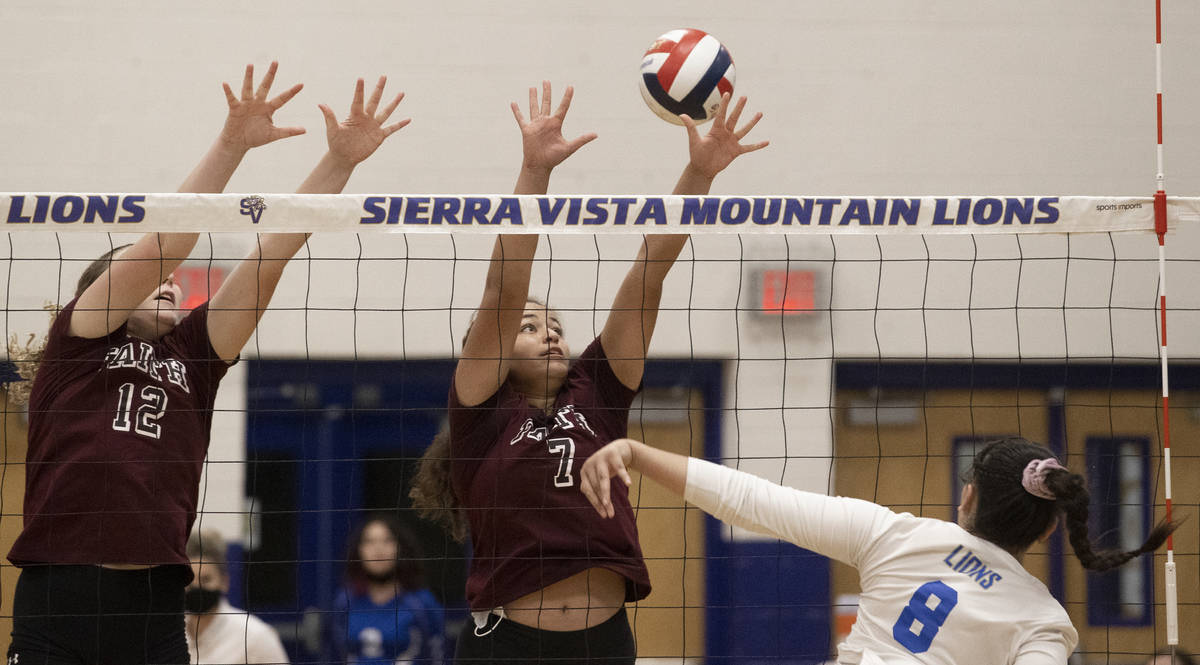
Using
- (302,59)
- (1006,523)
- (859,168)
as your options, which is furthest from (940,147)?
(1006,523)

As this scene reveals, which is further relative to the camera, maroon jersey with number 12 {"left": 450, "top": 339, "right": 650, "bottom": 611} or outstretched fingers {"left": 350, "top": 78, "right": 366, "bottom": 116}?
outstretched fingers {"left": 350, "top": 78, "right": 366, "bottom": 116}

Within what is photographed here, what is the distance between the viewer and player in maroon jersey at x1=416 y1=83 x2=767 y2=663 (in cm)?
319

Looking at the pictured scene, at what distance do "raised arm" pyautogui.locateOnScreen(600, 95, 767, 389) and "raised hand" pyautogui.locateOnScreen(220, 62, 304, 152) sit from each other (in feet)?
3.48

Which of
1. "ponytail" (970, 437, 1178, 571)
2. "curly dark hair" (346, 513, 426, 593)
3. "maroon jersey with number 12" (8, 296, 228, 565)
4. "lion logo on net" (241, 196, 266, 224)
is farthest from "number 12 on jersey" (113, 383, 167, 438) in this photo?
"curly dark hair" (346, 513, 426, 593)

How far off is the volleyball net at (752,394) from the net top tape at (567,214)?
2693mm

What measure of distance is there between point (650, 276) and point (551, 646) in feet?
3.63

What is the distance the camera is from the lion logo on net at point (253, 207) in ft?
10.8

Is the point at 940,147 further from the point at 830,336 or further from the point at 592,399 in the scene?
the point at 592,399

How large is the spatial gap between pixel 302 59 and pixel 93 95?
1.13m

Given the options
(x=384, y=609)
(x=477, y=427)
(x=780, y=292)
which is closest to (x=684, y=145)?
(x=780, y=292)

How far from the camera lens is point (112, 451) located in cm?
318

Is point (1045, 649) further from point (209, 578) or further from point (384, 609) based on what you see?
point (209, 578)

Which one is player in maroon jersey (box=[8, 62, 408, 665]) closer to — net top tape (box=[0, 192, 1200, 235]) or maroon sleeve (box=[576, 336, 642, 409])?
net top tape (box=[0, 192, 1200, 235])

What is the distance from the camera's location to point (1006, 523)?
8.59 feet
